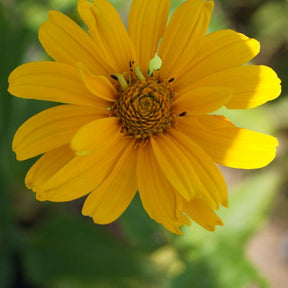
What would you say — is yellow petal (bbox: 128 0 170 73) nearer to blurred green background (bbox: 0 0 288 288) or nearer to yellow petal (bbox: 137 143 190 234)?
yellow petal (bbox: 137 143 190 234)

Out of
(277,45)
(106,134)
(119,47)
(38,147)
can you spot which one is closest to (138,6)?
(119,47)

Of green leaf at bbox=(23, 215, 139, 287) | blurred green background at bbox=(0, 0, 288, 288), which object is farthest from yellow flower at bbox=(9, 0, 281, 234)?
green leaf at bbox=(23, 215, 139, 287)

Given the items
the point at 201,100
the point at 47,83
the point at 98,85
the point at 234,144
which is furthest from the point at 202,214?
the point at 47,83

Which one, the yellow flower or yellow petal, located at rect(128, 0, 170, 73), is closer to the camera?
the yellow flower

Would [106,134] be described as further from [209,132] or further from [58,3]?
[58,3]

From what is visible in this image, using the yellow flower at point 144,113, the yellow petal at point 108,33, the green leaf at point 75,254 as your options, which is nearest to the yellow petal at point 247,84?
the yellow flower at point 144,113

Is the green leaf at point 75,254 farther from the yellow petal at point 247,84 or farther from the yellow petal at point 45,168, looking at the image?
the yellow petal at point 247,84
